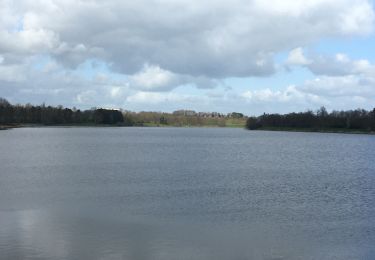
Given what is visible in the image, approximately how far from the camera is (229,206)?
2103 centimetres

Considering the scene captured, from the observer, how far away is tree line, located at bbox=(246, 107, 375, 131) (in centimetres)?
14669

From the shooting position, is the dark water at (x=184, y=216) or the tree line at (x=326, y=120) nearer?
the dark water at (x=184, y=216)

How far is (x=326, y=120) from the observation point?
159m

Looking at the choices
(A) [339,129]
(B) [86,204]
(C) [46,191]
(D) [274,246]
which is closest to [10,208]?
(B) [86,204]

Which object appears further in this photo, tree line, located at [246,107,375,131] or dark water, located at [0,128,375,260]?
tree line, located at [246,107,375,131]

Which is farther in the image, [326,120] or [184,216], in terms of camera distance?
[326,120]

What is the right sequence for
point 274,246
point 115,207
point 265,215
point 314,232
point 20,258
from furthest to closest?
1. point 115,207
2. point 265,215
3. point 314,232
4. point 274,246
5. point 20,258

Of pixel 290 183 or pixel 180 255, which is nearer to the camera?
pixel 180 255

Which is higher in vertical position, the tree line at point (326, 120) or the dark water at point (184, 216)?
the tree line at point (326, 120)

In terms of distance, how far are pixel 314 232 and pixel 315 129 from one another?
15042 cm

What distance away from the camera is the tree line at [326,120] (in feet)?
481

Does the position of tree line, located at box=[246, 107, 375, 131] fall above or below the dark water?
above

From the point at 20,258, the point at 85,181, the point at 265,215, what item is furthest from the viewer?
the point at 85,181

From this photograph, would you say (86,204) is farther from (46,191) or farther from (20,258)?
(20,258)
